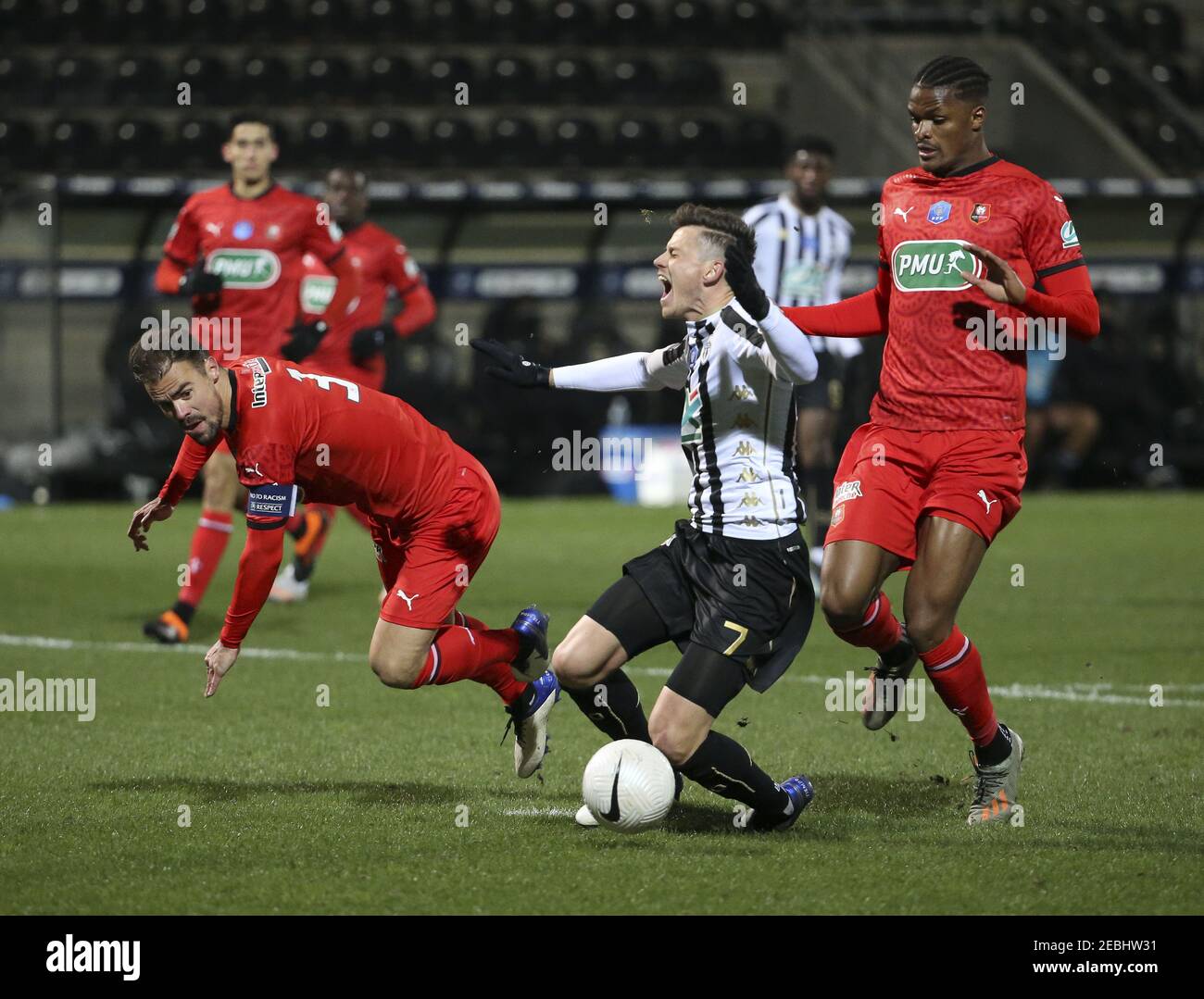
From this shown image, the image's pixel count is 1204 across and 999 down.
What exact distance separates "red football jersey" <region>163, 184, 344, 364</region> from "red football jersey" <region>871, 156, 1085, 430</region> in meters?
4.77

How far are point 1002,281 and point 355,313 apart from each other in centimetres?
→ 623

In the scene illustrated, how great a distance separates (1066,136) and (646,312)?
19.9ft

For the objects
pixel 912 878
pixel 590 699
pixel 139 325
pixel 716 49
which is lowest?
pixel 912 878

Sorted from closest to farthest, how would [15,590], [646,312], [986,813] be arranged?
[986,813]
[15,590]
[646,312]

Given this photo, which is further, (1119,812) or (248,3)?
(248,3)

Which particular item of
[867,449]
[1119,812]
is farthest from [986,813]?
[867,449]

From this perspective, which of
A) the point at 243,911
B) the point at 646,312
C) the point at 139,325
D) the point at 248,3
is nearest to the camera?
the point at 243,911

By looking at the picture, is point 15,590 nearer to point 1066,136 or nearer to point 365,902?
point 365,902

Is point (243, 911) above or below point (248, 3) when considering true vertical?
below

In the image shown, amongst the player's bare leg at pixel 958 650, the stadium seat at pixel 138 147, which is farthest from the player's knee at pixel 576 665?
the stadium seat at pixel 138 147

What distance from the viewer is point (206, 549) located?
28.4ft

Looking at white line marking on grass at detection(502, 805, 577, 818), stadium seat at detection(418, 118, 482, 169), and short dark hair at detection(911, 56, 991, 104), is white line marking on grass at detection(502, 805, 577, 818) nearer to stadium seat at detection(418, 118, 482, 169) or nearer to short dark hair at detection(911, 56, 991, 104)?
short dark hair at detection(911, 56, 991, 104)

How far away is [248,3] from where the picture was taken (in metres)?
20.2

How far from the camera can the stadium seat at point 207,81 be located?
19.1 meters
